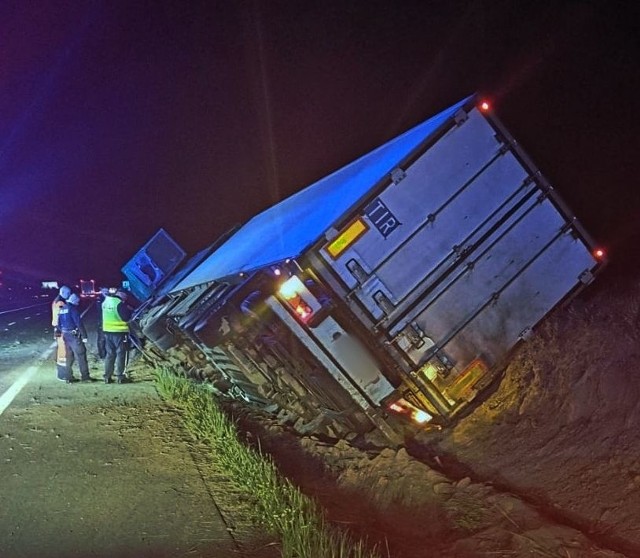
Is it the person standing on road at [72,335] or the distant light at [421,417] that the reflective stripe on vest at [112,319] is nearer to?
the person standing on road at [72,335]

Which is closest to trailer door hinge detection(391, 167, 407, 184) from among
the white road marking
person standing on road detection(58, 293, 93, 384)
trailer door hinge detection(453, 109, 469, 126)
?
trailer door hinge detection(453, 109, 469, 126)

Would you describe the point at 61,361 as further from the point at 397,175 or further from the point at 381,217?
the point at 397,175

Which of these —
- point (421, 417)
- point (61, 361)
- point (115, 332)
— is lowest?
point (421, 417)

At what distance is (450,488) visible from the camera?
5.00 metres

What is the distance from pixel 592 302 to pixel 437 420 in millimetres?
2739

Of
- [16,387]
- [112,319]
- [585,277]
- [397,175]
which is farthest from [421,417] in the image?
[16,387]

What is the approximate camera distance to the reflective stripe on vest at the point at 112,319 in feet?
32.5

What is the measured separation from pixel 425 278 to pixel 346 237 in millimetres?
757

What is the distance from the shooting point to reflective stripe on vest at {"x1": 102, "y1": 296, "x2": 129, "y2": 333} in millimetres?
9898

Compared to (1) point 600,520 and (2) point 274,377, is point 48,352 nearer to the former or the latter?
(2) point 274,377

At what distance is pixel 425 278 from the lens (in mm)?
5418

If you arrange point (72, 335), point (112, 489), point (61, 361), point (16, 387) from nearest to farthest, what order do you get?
point (112, 489) < point (16, 387) < point (72, 335) < point (61, 361)

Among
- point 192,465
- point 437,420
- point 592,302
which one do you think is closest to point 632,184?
point 592,302

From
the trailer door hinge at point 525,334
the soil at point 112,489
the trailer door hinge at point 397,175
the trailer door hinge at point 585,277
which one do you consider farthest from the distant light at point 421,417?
the trailer door hinge at point 397,175
